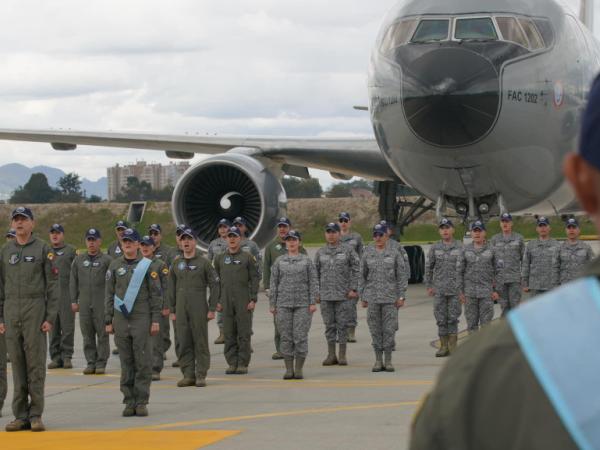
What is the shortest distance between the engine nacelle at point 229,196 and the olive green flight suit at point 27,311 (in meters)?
9.28

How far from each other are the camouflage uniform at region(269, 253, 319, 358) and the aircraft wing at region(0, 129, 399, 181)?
22.6 ft

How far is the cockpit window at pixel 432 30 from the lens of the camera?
1327 centimetres

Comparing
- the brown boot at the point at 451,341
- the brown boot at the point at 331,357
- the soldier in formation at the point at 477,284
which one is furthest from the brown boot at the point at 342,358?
the soldier in formation at the point at 477,284

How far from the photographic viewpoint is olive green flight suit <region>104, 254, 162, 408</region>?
30.7 ft

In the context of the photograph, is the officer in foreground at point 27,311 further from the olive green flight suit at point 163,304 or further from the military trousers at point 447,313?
the military trousers at point 447,313

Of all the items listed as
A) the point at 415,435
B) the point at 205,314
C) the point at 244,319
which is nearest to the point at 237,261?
the point at 244,319

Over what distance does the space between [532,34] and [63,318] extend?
6350mm

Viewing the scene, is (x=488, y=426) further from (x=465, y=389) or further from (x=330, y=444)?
(x=330, y=444)

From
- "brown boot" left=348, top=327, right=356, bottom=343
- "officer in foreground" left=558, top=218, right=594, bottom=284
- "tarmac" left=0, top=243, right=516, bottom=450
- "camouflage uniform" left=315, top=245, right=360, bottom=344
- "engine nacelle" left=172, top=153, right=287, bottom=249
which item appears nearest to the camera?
"tarmac" left=0, top=243, right=516, bottom=450

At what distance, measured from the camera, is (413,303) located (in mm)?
18797

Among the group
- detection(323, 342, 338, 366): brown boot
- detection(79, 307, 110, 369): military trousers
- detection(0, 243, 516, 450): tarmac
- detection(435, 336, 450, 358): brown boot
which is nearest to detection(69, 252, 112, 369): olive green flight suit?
detection(79, 307, 110, 369): military trousers

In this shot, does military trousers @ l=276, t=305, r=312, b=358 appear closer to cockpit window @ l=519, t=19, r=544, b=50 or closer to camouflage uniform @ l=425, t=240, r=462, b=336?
camouflage uniform @ l=425, t=240, r=462, b=336

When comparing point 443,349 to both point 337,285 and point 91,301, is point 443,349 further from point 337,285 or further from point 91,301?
point 91,301

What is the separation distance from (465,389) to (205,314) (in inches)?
395
